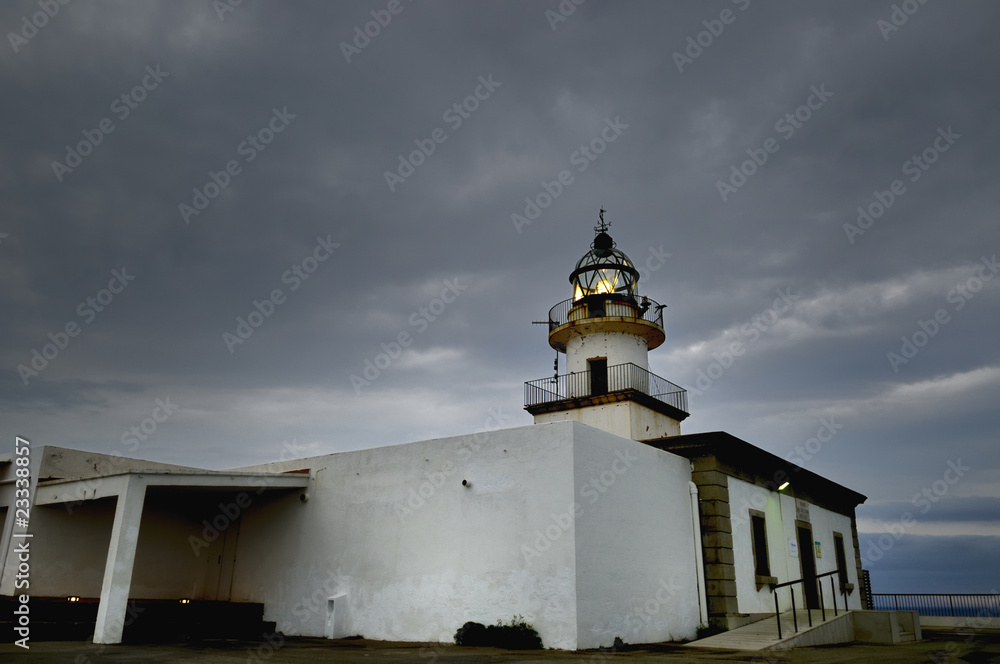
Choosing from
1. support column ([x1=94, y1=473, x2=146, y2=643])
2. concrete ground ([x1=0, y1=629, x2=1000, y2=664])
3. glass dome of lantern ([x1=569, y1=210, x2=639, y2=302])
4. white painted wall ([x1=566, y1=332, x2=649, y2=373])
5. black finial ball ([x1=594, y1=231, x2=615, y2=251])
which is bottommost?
concrete ground ([x1=0, y1=629, x2=1000, y2=664])

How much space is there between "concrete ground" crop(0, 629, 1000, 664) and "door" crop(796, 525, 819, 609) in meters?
4.41

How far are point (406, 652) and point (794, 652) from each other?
6.06 meters

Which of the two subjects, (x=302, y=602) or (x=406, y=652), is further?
(x=302, y=602)

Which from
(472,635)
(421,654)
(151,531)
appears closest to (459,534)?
(472,635)

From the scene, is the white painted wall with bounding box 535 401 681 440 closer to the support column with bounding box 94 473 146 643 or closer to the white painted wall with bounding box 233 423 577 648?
the white painted wall with bounding box 233 423 577 648

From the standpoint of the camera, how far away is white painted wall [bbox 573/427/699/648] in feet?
35.7

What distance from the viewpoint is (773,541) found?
1525 centimetres

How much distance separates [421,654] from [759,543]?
8.27 m

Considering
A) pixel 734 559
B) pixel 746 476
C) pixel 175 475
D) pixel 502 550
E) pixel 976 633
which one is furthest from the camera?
pixel 976 633

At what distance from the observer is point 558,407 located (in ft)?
61.4

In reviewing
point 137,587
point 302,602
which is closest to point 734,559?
point 302,602

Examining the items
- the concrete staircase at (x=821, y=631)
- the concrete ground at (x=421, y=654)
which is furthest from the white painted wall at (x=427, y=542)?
the concrete staircase at (x=821, y=631)

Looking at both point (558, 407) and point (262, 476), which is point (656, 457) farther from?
point (262, 476)

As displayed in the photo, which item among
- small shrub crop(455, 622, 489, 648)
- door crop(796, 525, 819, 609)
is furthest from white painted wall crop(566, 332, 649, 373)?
small shrub crop(455, 622, 489, 648)
